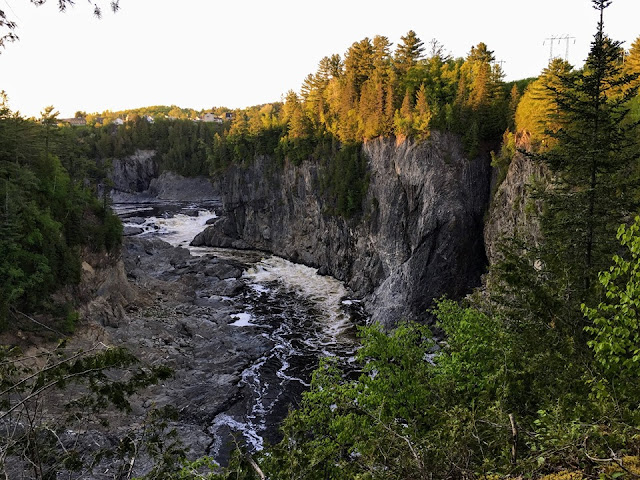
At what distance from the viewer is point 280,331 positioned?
110 feet

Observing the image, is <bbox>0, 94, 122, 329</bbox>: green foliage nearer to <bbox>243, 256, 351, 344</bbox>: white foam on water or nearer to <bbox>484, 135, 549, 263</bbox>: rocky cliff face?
<bbox>243, 256, 351, 344</bbox>: white foam on water

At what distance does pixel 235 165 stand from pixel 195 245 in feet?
47.5

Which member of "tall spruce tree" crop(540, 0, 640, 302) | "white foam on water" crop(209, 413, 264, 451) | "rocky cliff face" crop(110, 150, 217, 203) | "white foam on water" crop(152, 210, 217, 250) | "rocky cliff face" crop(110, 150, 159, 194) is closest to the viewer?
"tall spruce tree" crop(540, 0, 640, 302)

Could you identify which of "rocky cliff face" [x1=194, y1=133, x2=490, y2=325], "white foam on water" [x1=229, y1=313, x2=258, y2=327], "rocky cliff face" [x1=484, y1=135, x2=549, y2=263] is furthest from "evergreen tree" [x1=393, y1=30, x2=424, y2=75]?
"white foam on water" [x1=229, y1=313, x2=258, y2=327]

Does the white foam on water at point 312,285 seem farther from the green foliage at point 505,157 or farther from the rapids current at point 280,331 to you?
the green foliage at point 505,157

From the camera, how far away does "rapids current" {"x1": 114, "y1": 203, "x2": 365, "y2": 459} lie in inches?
883

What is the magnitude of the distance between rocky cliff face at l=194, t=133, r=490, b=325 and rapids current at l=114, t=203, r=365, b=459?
2.88 m

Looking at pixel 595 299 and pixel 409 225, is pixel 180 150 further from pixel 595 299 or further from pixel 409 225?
pixel 595 299

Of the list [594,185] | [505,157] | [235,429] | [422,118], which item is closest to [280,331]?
[235,429]

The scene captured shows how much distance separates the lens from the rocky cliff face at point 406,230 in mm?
33031

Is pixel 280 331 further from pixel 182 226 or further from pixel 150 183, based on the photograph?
pixel 150 183

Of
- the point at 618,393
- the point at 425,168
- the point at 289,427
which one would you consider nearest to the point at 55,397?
the point at 289,427

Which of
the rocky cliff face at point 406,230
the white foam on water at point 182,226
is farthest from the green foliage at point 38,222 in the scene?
the white foam on water at point 182,226

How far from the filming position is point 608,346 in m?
6.52
